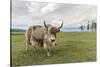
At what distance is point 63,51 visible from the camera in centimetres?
244

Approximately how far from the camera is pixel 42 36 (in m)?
2.38

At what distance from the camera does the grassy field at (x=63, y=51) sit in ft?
7.46

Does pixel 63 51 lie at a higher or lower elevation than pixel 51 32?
lower

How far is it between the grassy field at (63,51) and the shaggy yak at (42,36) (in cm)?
6

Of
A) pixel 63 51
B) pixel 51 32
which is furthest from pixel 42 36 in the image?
pixel 63 51

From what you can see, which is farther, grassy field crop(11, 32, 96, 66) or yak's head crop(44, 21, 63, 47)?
yak's head crop(44, 21, 63, 47)

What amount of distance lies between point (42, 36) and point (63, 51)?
34 centimetres

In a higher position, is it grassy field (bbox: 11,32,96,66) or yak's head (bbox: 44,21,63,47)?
yak's head (bbox: 44,21,63,47)

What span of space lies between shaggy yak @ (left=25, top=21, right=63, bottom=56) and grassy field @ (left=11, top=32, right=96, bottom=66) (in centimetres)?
6

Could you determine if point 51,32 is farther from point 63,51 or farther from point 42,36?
point 63,51

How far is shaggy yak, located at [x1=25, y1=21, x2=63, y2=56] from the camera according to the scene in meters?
2.33

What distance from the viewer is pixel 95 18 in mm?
2566
